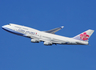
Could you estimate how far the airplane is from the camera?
9512 centimetres

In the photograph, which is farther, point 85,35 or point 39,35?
point 39,35

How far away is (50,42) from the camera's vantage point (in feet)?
316

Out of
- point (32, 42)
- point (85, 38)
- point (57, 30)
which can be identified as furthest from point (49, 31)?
point (85, 38)

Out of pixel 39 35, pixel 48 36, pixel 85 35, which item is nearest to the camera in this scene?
pixel 85 35

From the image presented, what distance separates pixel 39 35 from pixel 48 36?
374 cm

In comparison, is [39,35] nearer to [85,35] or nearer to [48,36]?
[48,36]

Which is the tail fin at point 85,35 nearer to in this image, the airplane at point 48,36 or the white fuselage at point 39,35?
the airplane at point 48,36

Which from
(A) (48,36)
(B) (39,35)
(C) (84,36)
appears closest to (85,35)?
(C) (84,36)

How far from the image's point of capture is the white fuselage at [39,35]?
95.7 m

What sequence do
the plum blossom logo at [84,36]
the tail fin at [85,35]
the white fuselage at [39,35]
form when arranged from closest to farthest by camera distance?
the tail fin at [85,35], the plum blossom logo at [84,36], the white fuselage at [39,35]

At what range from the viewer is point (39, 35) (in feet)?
325

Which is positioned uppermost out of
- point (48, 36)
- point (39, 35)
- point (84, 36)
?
point (39, 35)

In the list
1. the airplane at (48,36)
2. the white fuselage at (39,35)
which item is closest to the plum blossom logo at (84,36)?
the airplane at (48,36)

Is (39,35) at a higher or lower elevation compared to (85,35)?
higher
